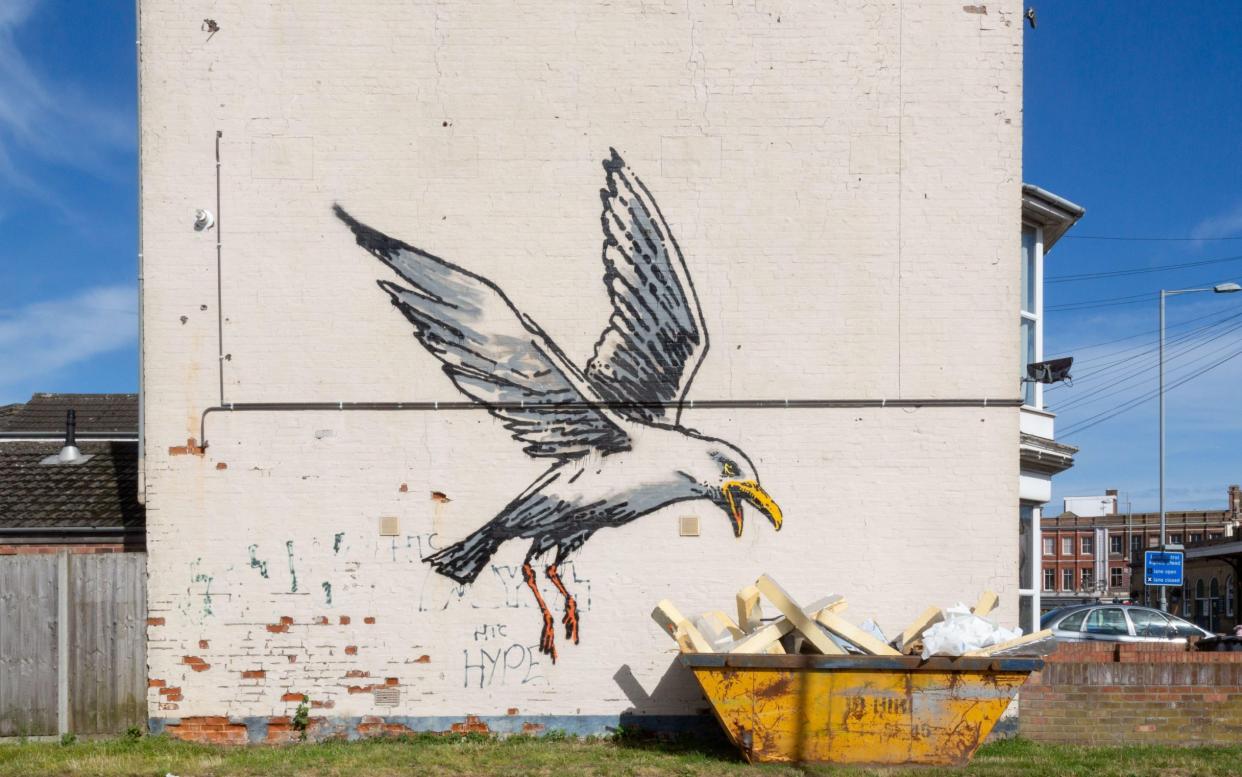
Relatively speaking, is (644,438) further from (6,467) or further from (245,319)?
(6,467)

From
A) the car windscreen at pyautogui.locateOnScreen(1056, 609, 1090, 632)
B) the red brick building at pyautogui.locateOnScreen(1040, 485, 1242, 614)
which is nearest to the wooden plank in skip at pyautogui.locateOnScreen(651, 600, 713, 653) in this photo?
the car windscreen at pyautogui.locateOnScreen(1056, 609, 1090, 632)

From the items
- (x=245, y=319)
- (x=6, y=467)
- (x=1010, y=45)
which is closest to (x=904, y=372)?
(x=1010, y=45)

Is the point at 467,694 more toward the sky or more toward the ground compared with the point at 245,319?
more toward the ground

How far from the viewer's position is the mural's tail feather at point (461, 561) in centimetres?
967

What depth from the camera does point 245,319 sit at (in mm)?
9883

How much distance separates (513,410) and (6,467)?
561 cm

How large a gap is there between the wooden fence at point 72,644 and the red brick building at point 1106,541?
72239mm

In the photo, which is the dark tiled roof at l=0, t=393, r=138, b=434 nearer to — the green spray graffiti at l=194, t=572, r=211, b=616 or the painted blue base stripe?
the green spray graffiti at l=194, t=572, r=211, b=616

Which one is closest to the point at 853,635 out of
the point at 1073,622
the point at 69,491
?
the point at 69,491

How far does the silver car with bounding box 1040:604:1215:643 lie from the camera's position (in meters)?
17.7

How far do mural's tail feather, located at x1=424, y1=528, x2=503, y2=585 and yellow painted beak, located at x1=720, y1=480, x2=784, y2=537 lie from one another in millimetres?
2318

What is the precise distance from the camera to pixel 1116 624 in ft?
59.0

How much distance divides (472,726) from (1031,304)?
8022 millimetres

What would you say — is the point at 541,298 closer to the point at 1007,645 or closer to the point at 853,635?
the point at 853,635
